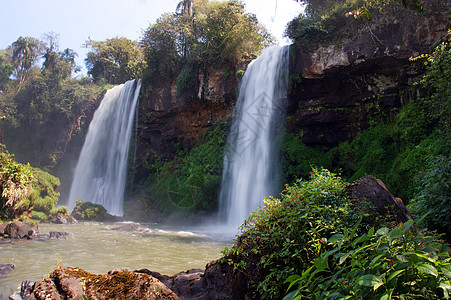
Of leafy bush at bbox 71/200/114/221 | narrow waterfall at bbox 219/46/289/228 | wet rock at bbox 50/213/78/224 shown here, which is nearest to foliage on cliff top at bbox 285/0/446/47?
narrow waterfall at bbox 219/46/289/228

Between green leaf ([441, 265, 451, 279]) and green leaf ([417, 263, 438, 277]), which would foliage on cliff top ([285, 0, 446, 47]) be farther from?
green leaf ([417, 263, 438, 277])

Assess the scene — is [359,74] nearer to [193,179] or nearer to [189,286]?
[193,179]

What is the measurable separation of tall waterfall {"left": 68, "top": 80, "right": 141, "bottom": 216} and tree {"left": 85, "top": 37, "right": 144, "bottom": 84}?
7178 millimetres

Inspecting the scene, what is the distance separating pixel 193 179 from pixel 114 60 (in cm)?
2390

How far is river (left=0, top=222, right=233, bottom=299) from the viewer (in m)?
6.50

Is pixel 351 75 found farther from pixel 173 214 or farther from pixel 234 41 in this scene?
pixel 173 214

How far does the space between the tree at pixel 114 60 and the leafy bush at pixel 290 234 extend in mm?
30743

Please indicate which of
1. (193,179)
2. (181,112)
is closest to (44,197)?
(193,179)

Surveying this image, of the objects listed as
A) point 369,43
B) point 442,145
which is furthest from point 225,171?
point 442,145

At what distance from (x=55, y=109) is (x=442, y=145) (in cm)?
3140

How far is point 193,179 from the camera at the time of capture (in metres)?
18.2

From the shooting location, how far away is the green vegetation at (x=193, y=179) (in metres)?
17.6

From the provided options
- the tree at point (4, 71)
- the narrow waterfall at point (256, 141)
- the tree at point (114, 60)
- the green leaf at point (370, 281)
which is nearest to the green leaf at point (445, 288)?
the green leaf at point (370, 281)

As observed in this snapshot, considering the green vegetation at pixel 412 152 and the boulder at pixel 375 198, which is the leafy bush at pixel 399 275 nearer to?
the boulder at pixel 375 198
